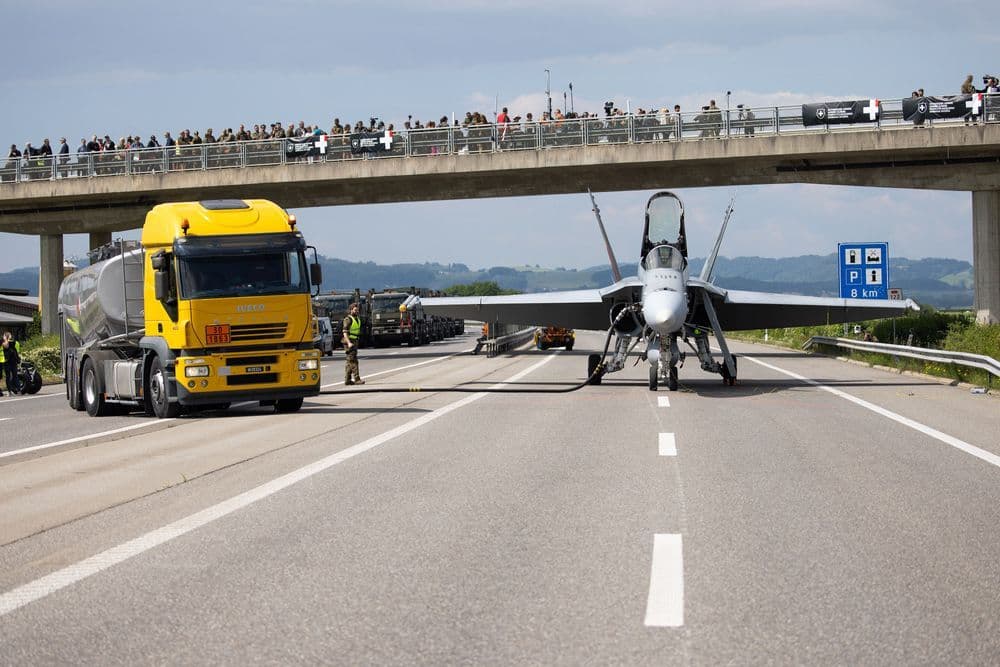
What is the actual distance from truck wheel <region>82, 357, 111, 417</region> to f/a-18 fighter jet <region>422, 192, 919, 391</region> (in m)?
8.34

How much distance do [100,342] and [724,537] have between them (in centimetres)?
1614

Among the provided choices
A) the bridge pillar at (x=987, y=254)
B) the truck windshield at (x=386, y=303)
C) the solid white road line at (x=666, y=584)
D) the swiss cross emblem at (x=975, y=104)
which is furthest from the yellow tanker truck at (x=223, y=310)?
the truck windshield at (x=386, y=303)

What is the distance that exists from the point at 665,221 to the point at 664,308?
3261 mm

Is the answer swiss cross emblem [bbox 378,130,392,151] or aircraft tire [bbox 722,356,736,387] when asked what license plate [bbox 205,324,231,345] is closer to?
aircraft tire [bbox 722,356,736,387]

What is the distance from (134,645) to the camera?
5.12 meters

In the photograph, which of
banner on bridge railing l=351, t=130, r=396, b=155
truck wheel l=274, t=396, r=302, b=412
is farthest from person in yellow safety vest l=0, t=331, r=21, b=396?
banner on bridge railing l=351, t=130, r=396, b=155

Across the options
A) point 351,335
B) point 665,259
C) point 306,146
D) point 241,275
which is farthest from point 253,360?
point 306,146

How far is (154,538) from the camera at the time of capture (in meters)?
7.74

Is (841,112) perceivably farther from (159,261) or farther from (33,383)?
(159,261)

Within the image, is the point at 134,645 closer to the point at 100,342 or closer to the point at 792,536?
the point at 792,536

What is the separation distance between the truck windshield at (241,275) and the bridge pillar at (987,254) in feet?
94.0

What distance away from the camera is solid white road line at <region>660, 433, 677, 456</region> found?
483 inches

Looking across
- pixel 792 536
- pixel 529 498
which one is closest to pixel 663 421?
pixel 529 498

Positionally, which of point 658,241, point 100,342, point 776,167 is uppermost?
point 776,167
